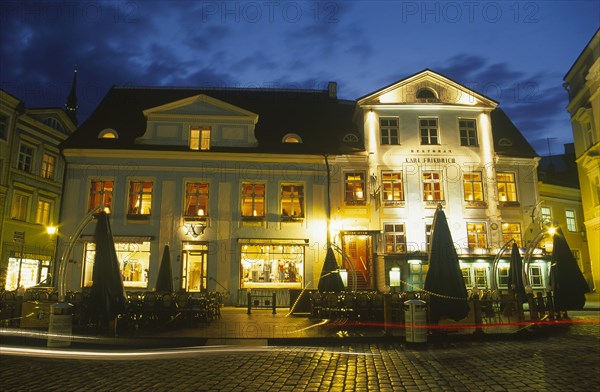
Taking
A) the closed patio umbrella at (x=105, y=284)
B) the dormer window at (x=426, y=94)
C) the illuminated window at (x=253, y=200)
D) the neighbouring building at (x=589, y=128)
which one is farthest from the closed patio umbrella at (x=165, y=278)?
the neighbouring building at (x=589, y=128)

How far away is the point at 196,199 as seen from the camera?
25.8 meters

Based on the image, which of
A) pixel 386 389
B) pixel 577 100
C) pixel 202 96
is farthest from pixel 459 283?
pixel 577 100

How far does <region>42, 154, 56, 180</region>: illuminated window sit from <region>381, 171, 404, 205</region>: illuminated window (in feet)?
82.1

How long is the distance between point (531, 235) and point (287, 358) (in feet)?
71.9

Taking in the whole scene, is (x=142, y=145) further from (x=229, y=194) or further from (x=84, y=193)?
(x=229, y=194)

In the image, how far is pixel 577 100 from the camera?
97.0ft

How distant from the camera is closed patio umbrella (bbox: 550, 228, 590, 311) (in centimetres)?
1502

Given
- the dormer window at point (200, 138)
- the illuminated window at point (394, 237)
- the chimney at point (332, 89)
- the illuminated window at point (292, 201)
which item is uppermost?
the chimney at point (332, 89)

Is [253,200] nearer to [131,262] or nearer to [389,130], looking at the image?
[131,262]

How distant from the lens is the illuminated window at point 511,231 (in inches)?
1048

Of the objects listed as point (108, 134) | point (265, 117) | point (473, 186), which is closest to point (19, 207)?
point (108, 134)

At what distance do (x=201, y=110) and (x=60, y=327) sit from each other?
17.7 meters

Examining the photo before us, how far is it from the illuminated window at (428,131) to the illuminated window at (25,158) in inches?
1058

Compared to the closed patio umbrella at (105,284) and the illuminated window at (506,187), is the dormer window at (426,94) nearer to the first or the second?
the illuminated window at (506,187)
